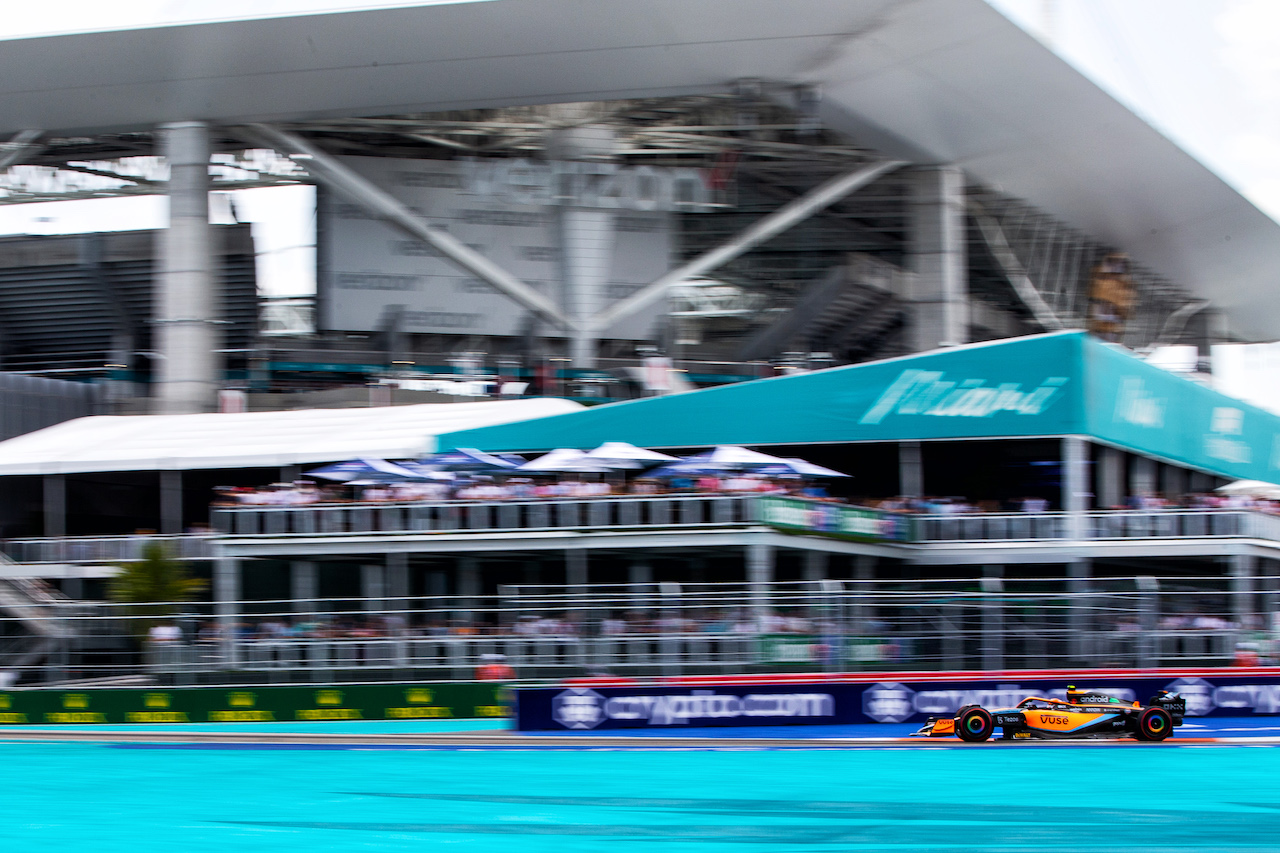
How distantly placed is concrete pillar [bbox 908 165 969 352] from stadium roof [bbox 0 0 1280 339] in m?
1.06

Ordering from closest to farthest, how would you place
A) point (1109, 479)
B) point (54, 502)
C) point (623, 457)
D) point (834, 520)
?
point (834, 520) → point (623, 457) → point (1109, 479) → point (54, 502)

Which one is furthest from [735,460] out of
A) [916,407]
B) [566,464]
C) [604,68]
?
[604,68]

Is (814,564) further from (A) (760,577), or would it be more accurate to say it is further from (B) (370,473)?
(B) (370,473)

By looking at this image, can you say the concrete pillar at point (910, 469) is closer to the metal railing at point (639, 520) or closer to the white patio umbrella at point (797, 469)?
the metal railing at point (639, 520)

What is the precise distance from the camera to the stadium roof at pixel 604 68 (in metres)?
35.8

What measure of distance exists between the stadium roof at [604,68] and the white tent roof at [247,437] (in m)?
8.22

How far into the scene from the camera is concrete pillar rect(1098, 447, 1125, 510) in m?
31.2

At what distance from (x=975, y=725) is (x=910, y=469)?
12.8 metres

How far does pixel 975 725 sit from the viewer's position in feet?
60.7

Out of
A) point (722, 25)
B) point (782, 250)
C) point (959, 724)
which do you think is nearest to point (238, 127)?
point (722, 25)

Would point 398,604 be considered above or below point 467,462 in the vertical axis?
below

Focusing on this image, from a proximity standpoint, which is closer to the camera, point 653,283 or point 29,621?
point 29,621

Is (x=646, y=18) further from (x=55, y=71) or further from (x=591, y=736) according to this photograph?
(x=591, y=736)

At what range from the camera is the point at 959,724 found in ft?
60.7
